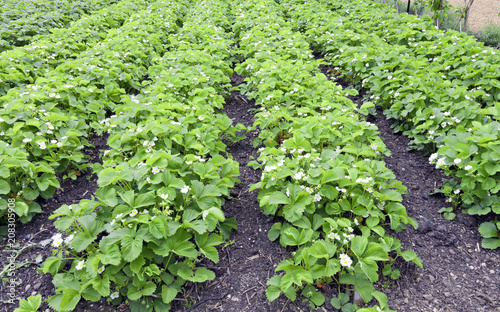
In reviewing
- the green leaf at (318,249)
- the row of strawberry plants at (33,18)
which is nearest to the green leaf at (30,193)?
the green leaf at (318,249)

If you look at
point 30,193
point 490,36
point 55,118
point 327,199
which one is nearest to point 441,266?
point 327,199

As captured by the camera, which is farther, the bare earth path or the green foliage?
the bare earth path

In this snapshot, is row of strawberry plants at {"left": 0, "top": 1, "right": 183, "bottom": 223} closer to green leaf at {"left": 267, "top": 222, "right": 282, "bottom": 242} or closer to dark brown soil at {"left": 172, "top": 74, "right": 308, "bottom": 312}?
dark brown soil at {"left": 172, "top": 74, "right": 308, "bottom": 312}

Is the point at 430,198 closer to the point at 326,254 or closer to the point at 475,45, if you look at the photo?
the point at 326,254

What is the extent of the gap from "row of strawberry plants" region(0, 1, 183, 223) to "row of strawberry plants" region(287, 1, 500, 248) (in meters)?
3.91

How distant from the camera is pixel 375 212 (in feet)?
8.02

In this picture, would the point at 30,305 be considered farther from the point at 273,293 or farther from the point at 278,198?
the point at 278,198

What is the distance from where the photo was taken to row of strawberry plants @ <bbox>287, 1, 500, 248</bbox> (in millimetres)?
2754

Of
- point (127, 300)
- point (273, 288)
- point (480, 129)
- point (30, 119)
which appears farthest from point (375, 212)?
point (30, 119)

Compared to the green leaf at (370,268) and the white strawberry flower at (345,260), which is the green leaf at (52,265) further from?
the green leaf at (370,268)

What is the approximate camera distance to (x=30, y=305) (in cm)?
195

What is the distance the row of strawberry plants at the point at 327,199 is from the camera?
83.6 inches

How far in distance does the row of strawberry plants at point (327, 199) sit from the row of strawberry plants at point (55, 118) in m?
2.09

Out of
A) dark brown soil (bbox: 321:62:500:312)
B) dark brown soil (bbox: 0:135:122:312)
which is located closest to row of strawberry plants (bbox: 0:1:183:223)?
dark brown soil (bbox: 0:135:122:312)
